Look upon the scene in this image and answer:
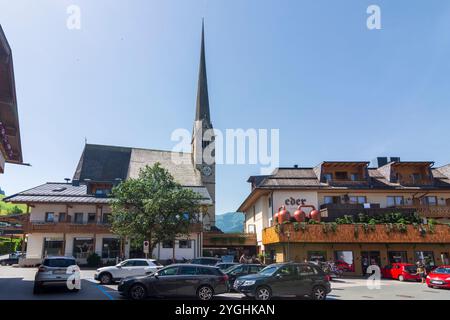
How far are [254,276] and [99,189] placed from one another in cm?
3194

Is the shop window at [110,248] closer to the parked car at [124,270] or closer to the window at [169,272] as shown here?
the parked car at [124,270]

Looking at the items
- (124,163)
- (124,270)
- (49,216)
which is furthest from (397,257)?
(124,163)

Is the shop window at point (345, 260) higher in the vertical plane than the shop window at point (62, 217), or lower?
lower

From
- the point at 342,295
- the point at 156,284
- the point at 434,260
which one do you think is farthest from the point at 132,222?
the point at 434,260

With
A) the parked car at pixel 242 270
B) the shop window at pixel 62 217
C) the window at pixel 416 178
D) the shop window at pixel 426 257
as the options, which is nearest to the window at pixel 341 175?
the window at pixel 416 178

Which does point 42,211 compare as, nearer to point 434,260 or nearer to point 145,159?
point 145,159

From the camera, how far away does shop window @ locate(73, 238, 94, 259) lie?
121ft

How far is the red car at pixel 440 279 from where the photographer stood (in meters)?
20.2

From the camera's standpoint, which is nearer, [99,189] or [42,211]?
[42,211]

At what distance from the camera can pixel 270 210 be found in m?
34.3

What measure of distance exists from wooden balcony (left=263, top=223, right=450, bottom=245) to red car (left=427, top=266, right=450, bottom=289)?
22.3 feet

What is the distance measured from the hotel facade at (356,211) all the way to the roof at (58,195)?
8345mm

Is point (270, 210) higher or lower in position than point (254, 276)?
higher

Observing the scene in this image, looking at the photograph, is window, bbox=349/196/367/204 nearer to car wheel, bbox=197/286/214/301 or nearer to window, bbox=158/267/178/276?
car wheel, bbox=197/286/214/301
